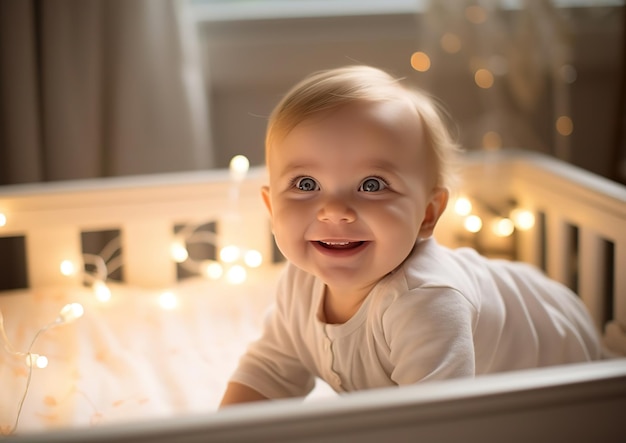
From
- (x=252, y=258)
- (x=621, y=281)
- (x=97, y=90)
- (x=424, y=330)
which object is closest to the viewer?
(x=424, y=330)

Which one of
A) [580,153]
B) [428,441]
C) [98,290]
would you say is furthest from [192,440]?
[580,153]

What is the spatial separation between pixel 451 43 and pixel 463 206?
45 cm

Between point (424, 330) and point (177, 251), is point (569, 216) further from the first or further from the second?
point (177, 251)

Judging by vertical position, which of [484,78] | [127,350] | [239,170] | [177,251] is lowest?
[127,350]

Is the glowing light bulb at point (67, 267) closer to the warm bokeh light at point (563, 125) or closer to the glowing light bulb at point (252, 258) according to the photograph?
the glowing light bulb at point (252, 258)

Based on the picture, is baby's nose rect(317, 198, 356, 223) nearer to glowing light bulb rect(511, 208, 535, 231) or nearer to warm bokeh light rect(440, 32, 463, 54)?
glowing light bulb rect(511, 208, 535, 231)

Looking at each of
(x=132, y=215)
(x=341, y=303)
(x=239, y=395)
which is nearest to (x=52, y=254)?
(x=132, y=215)

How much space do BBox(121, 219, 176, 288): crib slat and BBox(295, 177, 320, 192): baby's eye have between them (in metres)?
0.61

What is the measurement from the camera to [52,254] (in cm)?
150

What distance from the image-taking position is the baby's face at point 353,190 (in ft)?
3.06

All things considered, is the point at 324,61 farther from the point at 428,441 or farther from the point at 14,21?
the point at 428,441

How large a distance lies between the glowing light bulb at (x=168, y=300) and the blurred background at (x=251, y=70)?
1.18 feet

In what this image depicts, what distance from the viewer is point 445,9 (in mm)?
1776

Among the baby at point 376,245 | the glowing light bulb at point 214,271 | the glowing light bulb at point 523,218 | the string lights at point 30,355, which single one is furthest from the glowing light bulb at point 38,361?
the glowing light bulb at point 523,218
